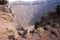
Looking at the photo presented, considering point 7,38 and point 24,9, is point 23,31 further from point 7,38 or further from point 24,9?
point 24,9

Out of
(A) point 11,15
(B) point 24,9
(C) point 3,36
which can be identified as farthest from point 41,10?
(C) point 3,36

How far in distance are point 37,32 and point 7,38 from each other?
1595 millimetres

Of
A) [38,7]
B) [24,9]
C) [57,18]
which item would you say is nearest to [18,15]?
[24,9]

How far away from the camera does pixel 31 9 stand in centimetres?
1806

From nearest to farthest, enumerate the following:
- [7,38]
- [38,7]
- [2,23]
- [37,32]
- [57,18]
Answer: [7,38] < [37,32] < [2,23] < [57,18] < [38,7]

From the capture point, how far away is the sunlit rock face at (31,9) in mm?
16406

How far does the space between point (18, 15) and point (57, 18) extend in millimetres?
7271

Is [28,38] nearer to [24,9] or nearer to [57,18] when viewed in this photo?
[57,18]

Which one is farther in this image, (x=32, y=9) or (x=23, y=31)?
(x=32, y=9)

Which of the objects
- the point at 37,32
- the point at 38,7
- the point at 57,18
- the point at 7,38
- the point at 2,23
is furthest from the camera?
the point at 38,7

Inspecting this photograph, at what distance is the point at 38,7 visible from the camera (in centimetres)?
1734

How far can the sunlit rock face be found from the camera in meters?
16.4

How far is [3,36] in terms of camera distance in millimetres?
8797

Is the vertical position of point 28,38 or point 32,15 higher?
point 28,38
